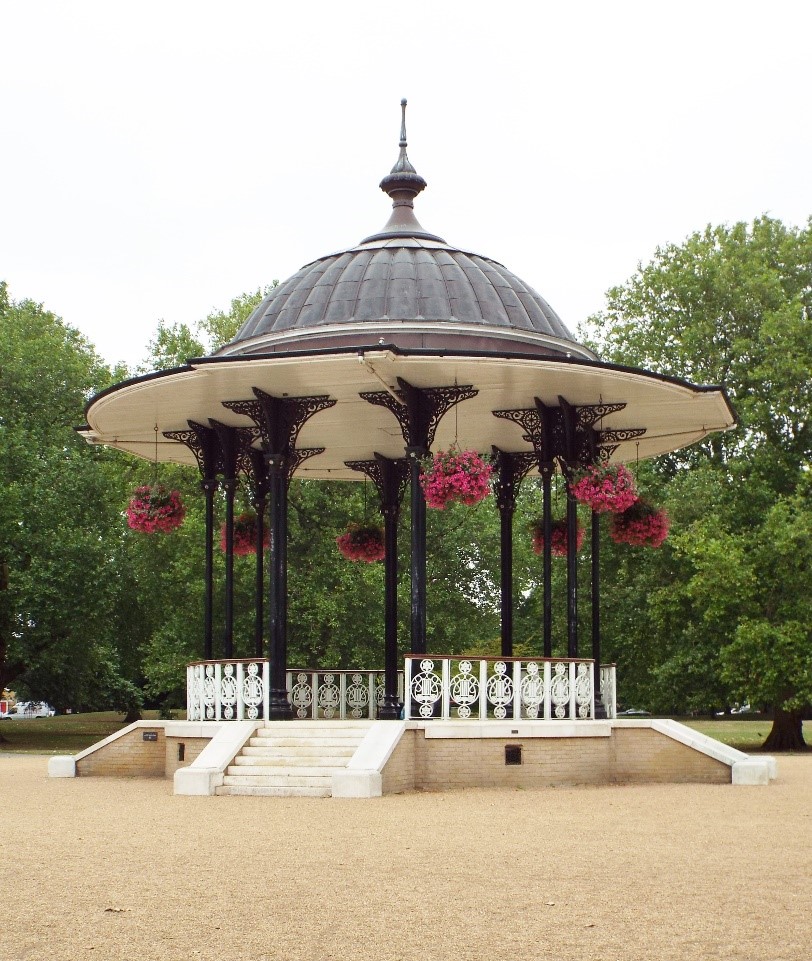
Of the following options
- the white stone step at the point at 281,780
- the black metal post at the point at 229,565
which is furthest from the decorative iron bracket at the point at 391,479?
the white stone step at the point at 281,780

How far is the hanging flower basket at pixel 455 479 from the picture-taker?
17.4m

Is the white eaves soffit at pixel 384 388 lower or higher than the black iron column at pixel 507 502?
higher

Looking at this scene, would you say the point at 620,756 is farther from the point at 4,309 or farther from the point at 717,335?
the point at 4,309

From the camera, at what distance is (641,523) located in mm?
21188

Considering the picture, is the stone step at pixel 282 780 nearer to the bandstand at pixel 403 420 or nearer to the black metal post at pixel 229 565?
the bandstand at pixel 403 420

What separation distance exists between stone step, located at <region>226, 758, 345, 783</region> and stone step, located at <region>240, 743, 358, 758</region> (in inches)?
14.4

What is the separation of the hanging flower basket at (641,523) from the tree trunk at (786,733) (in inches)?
663

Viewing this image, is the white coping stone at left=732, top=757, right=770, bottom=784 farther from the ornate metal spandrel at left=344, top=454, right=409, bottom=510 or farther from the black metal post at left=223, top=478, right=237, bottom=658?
the ornate metal spandrel at left=344, top=454, right=409, bottom=510

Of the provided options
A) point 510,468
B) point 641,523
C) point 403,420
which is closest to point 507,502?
point 510,468

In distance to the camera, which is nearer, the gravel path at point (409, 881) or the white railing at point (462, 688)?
the gravel path at point (409, 881)

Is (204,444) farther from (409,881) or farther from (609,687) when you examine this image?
(409,881)

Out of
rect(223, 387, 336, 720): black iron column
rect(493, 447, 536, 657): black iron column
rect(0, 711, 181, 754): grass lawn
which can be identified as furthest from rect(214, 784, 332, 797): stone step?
rect(0, 711, 181, 754): grass lawn

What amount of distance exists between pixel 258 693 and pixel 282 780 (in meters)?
2.47

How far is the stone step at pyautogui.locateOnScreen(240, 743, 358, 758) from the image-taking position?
16891 mm
